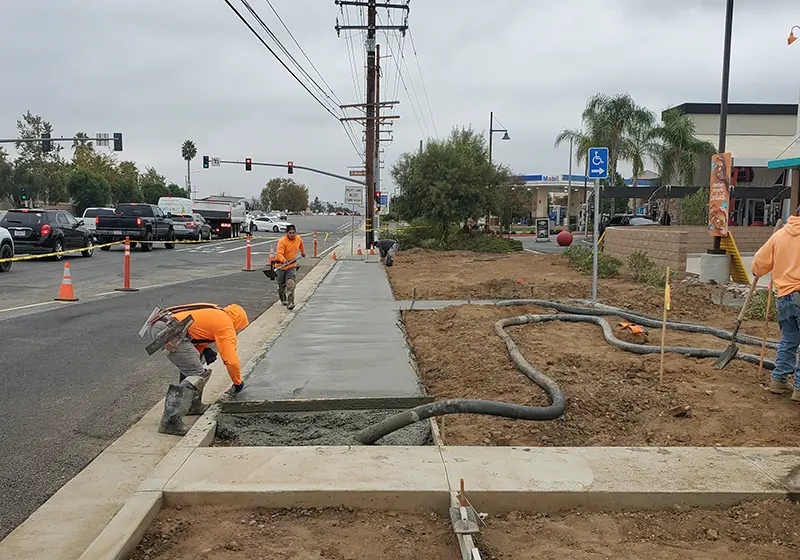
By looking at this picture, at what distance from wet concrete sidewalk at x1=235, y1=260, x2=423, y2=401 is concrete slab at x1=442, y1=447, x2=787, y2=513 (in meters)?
1.99

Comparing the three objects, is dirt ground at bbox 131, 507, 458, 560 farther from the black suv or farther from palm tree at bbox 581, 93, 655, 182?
palm tree at bbox 581, 93, 655, 182

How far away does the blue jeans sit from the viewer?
20.6ft

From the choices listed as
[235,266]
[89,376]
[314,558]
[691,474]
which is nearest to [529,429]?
[691,474]

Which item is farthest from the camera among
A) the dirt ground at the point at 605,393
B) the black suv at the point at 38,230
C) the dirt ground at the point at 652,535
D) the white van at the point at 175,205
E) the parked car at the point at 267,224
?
the parked car at the point at 267,224

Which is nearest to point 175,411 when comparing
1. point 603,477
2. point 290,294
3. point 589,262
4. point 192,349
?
point 192,349

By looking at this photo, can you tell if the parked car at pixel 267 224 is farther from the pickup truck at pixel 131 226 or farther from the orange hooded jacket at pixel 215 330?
the orange hooded jacket at pixel 215 330

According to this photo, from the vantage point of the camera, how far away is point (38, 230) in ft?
73.8

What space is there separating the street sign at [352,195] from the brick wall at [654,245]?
13389 millimetres

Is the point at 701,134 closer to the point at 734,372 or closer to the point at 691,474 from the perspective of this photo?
the point at 734,372

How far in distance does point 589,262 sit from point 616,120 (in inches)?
1032

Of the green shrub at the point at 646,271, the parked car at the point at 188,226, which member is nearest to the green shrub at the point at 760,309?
the green shrub at the point at 646,271

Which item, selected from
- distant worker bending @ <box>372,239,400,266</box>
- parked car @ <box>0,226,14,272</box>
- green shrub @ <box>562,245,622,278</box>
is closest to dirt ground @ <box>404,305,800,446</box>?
green shrub @ <box>562,245,622,278</box>

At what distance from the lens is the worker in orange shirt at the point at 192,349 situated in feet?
19.1

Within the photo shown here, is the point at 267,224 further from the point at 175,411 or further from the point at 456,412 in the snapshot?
the point at 456,412
